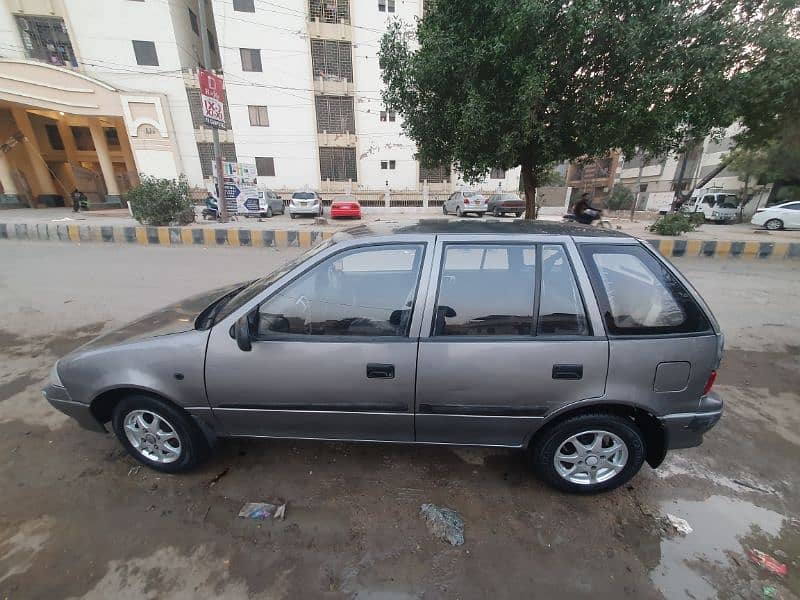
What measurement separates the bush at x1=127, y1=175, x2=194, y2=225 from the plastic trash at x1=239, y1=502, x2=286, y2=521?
39.5 ft

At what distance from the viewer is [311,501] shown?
2.13 meters

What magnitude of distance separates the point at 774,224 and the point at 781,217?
1.48 ft

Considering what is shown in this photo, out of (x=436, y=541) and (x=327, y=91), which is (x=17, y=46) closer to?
(x=327, y=91)

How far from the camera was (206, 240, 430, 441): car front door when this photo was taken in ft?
6.43

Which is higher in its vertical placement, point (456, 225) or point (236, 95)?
point (236, 95)

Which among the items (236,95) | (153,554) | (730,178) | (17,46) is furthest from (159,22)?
(730,178)

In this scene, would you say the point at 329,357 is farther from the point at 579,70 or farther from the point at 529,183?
the point at 529,183

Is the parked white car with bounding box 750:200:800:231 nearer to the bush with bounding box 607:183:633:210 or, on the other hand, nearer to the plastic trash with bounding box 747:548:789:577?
the bush with bounding box 607:183:633:210

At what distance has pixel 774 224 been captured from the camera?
56.6 ft

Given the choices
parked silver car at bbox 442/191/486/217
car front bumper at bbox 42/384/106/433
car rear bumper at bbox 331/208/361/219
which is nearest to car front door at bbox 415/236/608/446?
car front bumper at bbox 42/384/106/433

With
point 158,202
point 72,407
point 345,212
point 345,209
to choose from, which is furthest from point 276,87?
point 72,407

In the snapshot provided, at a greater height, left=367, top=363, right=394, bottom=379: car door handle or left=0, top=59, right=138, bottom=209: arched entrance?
left=0, top=59, right=138, bottom=209: arched entrance

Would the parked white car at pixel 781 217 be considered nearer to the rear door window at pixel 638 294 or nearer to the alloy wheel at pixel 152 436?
the rear door window at pixel 638 294

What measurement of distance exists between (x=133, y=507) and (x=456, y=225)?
8.88 ft
